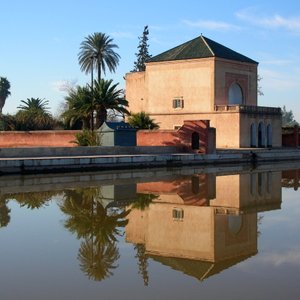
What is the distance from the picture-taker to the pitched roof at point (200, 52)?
4453 cm

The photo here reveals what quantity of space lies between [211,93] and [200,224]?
32.7m

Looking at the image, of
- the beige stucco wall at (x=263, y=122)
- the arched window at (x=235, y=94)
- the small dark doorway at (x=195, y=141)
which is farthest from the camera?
the arched window at (x=235, y=94)

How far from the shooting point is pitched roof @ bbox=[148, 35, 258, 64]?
146ft

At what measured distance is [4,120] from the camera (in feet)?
146

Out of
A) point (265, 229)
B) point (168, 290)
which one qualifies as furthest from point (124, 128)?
point (168, 290)

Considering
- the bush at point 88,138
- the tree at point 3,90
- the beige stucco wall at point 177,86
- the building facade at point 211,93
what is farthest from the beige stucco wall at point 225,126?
the tree at point 3,90

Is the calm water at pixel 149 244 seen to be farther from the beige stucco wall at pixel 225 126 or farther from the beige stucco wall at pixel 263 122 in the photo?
the beige stucco wall at pixel 263 122

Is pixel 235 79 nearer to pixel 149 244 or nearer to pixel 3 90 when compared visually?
pixel 149 244

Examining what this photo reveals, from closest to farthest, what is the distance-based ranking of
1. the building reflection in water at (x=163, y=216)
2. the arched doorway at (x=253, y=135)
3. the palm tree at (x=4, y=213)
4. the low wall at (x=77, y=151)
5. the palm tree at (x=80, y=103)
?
the building reflection in water at (x=163, y=216) < the palm tree at (x=4, y=213) < the low wall at (x=77, y=151) < the palm tree at (x=80, y=103) < the arched doorway at (x=253, y=135)

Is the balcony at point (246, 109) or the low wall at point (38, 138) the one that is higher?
the balcony at point (246, 109)

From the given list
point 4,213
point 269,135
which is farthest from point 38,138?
point 4,213

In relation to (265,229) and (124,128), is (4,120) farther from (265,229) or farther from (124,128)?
(265,229)

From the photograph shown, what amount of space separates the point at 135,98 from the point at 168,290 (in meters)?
43.3

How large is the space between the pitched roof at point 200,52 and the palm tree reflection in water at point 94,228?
95.5 feet
